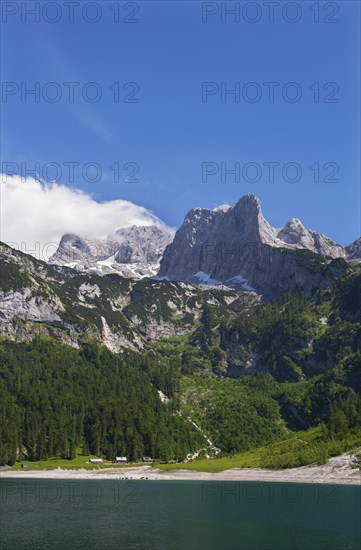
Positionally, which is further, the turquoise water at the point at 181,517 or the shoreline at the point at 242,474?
the shoreline at the point at 242,474

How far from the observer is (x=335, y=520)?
324 feet

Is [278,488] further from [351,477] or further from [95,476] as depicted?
[95,476]

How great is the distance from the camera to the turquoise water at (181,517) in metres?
81.4

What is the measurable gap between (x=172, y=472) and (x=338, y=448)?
2324 inches

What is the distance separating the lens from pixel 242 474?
18012 centimetres

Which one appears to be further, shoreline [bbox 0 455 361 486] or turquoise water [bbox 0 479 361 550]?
shoreline [bbox 0 455 361 486]

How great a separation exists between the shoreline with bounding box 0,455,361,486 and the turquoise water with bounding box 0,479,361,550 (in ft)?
27.3

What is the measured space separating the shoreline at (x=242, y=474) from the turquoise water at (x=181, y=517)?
8.32 metres

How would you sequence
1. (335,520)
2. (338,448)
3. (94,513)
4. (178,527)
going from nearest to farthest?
(178,527) → (335,520) → (94,513) → (338,448)

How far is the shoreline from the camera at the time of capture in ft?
518

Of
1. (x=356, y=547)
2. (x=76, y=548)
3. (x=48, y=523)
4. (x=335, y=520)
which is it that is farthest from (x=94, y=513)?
(x=356, y=547)

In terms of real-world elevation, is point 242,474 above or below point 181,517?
above

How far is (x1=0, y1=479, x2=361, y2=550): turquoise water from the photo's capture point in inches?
3206

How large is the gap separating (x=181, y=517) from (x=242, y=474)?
273 ft
